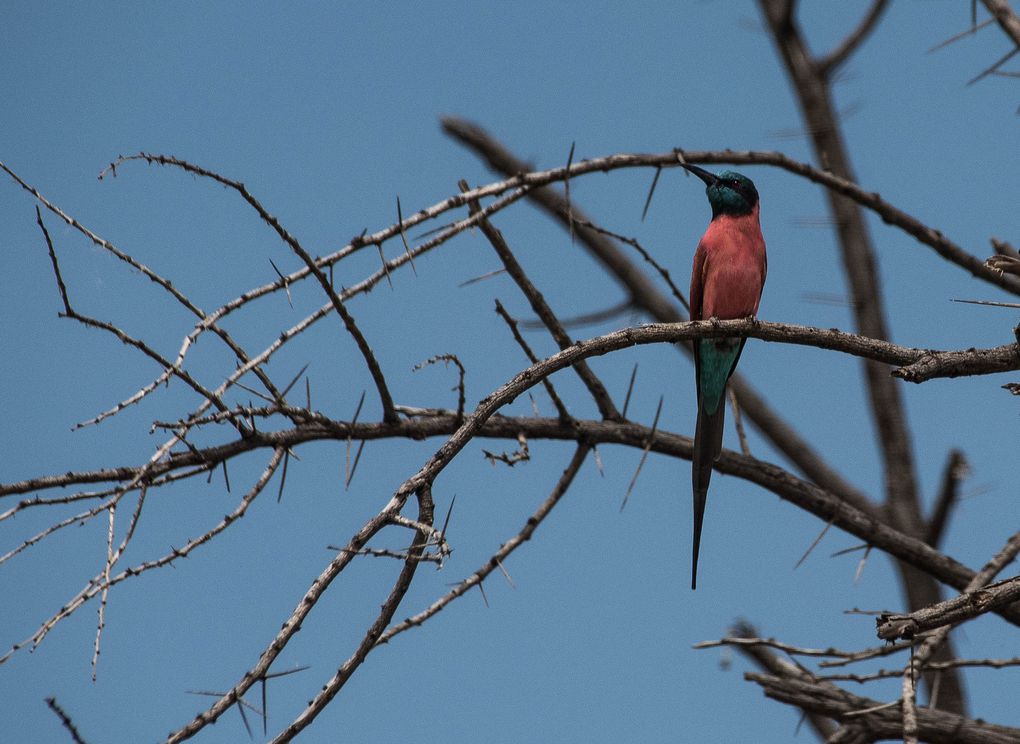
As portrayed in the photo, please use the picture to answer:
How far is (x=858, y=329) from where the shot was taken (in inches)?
307

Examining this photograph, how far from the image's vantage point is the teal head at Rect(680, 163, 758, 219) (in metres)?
5.62

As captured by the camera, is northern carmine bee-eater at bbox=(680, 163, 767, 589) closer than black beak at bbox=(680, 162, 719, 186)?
Yes

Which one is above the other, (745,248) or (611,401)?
(745,248)

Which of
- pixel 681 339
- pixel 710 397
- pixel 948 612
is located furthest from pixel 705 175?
pixel 948 612

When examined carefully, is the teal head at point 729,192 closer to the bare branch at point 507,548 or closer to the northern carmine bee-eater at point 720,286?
the northern carmine bee-eater at point 720,286

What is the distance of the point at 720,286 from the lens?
5109 millimetres

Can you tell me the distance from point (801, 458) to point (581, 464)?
9.79 ft

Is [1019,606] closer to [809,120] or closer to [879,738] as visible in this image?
[879,738]

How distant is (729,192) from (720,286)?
79 centimetres

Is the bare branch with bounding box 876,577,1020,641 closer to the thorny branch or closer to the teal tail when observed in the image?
the thorny branch

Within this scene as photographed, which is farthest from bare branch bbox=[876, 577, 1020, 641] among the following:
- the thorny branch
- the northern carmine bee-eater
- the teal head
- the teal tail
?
the teal head

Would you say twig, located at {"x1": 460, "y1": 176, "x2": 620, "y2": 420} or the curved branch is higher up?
twig, located at {"x1": 460, "y1": 176, "x2": 620, "y2": 420}

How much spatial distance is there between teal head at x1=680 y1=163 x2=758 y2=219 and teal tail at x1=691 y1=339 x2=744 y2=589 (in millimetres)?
888

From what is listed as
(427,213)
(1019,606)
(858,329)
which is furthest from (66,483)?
(858,329)
